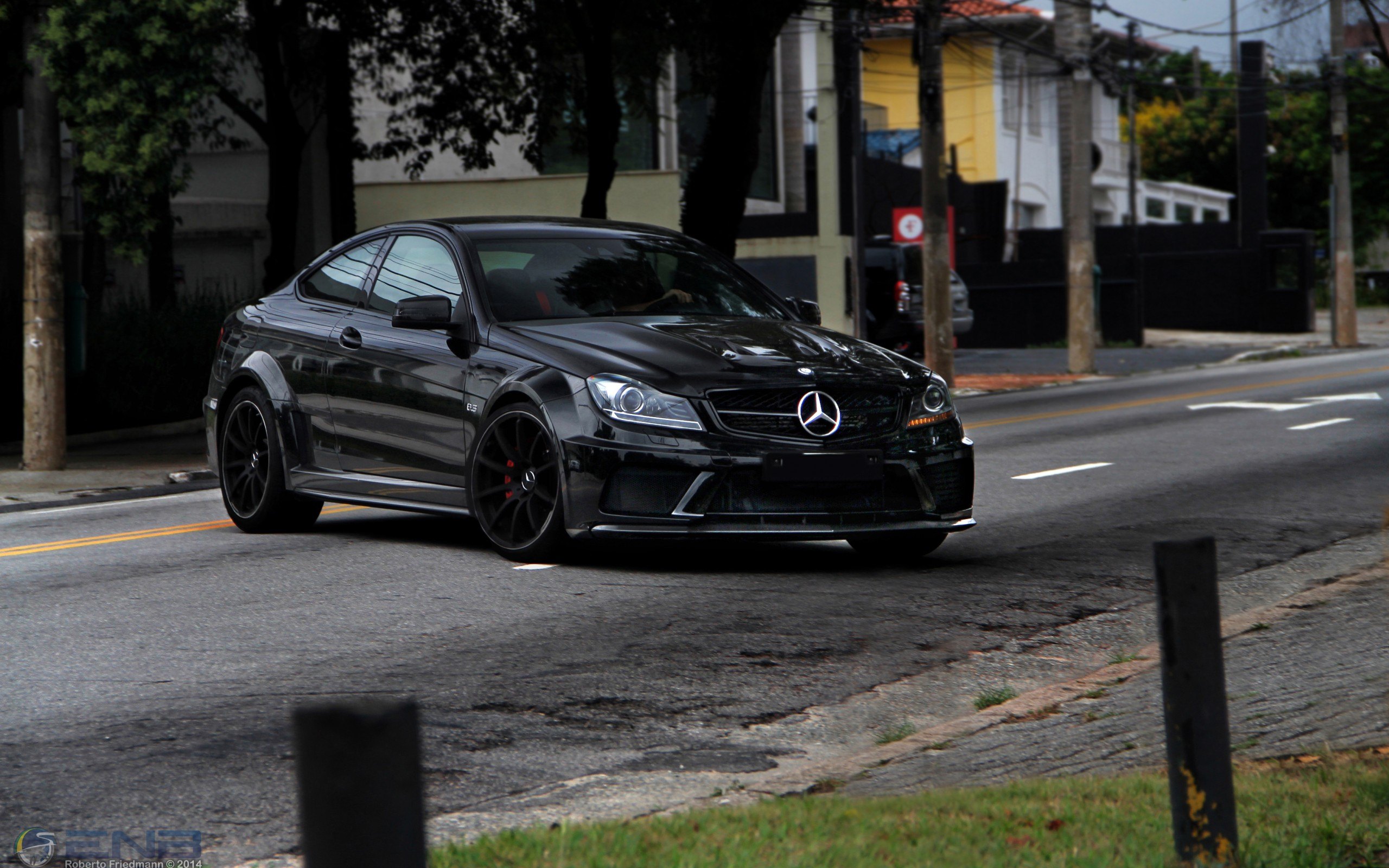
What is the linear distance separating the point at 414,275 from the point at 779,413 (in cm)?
240

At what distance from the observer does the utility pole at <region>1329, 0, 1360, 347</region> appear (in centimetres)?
3647

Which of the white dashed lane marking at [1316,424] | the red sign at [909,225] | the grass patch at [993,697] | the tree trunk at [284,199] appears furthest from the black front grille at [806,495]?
the red sign at [909,225]

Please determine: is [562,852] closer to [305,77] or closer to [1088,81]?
[305,77]

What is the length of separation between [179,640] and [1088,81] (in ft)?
76.5

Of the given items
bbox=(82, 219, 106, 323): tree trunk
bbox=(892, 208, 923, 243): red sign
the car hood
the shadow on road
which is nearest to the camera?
the car hood

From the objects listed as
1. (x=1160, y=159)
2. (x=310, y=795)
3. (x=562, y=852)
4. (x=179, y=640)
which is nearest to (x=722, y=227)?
(x=179, y=640)

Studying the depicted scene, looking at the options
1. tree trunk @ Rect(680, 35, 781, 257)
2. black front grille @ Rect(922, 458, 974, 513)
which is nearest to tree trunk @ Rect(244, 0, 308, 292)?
tree trunk @ Rect(680, 35, 781, 257)

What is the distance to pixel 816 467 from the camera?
732 cm

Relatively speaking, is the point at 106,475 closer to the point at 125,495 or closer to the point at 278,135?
the point at 125,495

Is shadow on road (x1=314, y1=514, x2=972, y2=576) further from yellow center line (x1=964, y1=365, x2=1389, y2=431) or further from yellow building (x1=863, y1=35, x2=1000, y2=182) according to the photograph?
yellow building (x1=863, y1=35, x2=1000, y2=182)

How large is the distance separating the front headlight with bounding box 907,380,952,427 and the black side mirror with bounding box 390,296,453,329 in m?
2.21

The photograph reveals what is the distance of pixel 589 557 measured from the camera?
820 cm

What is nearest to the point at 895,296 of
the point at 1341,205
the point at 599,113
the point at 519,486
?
the point at 599,113

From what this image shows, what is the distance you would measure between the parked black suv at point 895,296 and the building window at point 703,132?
23.1ft
